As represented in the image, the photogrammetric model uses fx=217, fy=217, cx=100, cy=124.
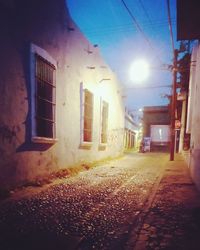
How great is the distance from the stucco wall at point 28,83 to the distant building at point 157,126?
55.8 feet

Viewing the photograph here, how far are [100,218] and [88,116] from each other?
→ 19.7ft

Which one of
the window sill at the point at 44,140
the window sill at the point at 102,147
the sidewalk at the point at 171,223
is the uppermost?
the window sill at the point at 44,140

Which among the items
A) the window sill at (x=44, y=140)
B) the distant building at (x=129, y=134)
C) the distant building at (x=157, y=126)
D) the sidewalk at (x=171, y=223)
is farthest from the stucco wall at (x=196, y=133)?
the distant building at (x=129, y=134)

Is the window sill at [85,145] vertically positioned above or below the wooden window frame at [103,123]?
below

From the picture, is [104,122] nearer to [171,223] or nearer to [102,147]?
[102,147]

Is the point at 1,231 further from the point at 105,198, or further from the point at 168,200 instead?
the point at 168,200

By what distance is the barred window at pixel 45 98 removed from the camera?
5.29 m

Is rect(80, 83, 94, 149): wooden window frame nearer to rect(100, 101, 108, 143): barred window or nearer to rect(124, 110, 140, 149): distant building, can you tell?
rect(100, 101, 108, 143): barred window

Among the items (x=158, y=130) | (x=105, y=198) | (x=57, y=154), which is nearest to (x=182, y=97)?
(x=158, y=130)

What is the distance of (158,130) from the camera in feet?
84.2

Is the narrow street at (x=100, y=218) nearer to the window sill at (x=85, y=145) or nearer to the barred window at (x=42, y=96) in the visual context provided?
the barred window at (x=42, y=96)

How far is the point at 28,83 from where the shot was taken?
4.82 metres

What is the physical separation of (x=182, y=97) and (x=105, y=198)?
13480 mm

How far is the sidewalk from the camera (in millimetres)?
2395
